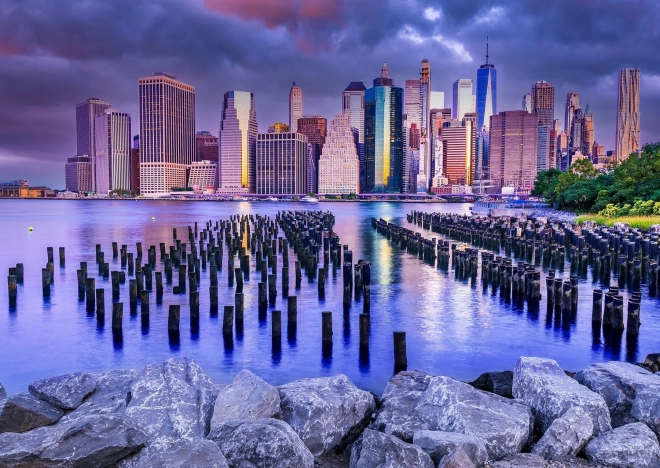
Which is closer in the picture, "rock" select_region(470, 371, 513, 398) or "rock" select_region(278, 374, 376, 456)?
"rock" select_region(278, 374, 376, 456)

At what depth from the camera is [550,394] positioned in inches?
396

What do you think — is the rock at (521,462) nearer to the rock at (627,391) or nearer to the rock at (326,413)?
the rock at (326,413)

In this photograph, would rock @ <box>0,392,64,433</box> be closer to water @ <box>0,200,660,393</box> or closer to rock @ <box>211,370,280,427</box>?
rock @ <box>211,370,280,427</box>

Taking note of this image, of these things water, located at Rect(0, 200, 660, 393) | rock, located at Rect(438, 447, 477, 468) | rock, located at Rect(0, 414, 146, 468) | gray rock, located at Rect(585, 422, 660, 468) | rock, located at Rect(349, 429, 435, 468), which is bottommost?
water, located at Rect(0, 200, 660, 393)

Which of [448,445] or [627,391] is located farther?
[627,391]

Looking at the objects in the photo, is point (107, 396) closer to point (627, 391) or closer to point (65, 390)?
point (65, 390)

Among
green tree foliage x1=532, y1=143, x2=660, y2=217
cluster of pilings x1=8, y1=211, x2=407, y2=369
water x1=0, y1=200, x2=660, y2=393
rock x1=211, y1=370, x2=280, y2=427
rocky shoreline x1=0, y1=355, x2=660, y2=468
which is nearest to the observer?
rocky shoreline x1=0, y1=355, x2=660, y2=468

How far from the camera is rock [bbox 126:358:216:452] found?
908 cm

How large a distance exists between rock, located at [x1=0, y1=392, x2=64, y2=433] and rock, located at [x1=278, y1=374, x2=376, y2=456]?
4.04 m

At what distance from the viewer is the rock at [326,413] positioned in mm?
9531

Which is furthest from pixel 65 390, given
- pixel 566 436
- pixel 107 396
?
pixel 566 436

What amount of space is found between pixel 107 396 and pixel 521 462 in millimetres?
7339

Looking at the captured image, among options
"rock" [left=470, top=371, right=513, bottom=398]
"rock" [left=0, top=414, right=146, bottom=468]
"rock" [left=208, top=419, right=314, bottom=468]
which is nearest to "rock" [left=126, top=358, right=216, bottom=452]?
"rock" [left=0, top=414, right=146, bottom=468]

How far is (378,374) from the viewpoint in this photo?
15.1 meters
